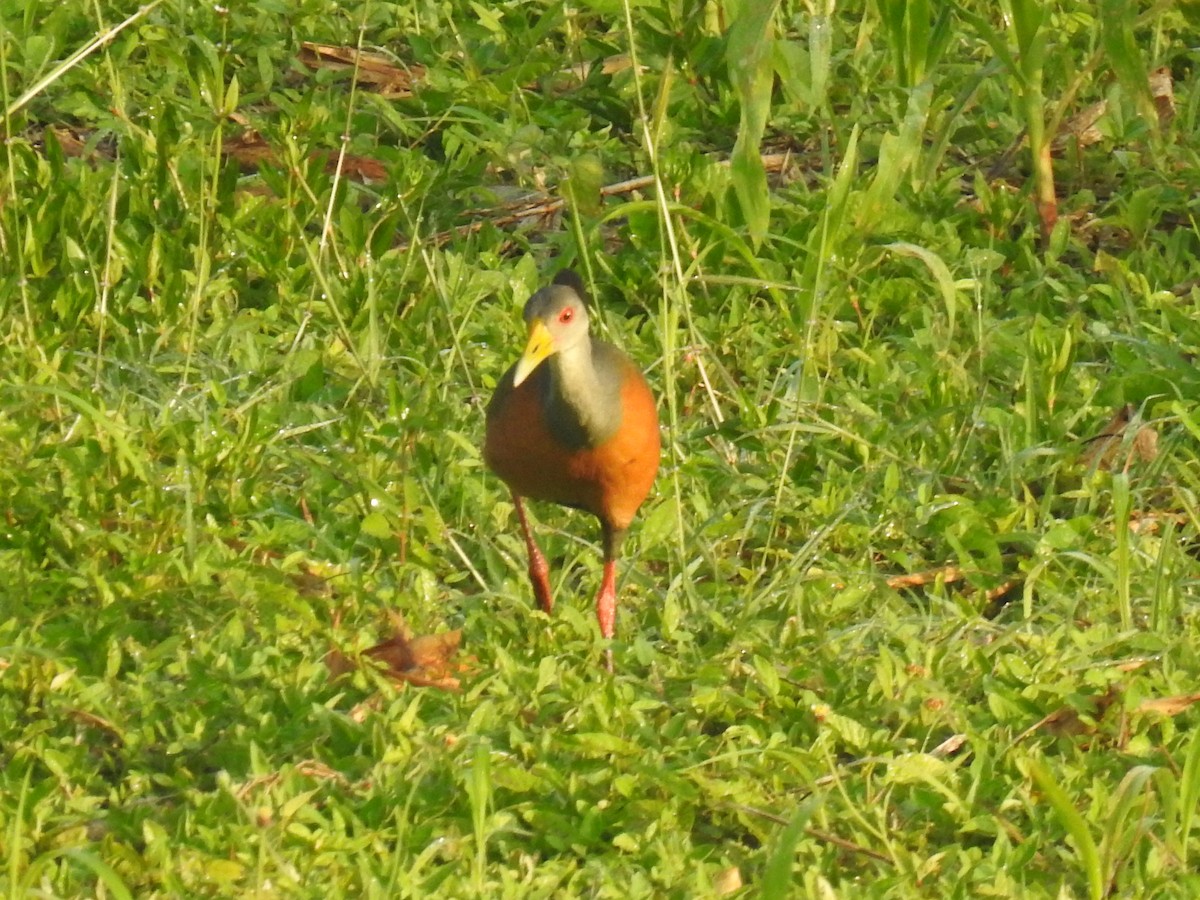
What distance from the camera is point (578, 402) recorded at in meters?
4.99

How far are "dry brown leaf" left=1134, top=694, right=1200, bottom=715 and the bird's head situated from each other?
5.07ft

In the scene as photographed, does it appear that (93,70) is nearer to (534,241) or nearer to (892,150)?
(534,241)

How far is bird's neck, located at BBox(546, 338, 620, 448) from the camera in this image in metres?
4.97

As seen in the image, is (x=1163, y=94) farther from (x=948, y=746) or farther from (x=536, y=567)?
(x=948, y=746)

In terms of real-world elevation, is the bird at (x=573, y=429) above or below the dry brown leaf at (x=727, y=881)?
above

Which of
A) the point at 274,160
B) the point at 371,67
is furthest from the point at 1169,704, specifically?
the point at 371,67

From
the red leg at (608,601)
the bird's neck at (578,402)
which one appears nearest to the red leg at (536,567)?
the red leg at (608,601)

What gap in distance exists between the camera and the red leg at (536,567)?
5.14 meters

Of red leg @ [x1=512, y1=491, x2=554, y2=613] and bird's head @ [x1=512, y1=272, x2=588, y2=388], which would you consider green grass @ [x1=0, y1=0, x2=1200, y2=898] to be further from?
bird's head @ [x1=512, y1=272, x2=588, y2=388]

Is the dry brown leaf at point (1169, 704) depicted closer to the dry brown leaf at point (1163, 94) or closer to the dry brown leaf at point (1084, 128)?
the dry brown leaf at point (1084, 128)

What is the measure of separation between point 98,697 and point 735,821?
1.34 meters

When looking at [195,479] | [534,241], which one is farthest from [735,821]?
[534,241]

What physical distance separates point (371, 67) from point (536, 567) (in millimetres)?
3211

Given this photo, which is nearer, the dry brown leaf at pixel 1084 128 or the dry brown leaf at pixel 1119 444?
the dry brown leaf at pixel 1119 444
